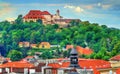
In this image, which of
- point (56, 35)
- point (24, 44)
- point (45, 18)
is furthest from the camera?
point (45, 18)

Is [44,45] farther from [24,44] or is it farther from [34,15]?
[34,15]

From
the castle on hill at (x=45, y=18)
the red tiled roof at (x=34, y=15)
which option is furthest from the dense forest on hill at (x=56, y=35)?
the red tiled roof at (x=34, y=15)

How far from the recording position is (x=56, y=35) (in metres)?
98.7

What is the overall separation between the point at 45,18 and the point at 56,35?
18.6 meters

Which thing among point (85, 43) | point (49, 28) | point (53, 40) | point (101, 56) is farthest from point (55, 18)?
point (101, 56)

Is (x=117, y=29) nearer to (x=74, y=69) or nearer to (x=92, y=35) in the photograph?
(x=92, y=35)

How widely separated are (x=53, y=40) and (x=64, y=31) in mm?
4577

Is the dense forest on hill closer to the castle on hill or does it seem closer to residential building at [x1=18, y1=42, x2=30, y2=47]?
residential building at [x1=18, y1=42, x2=30, y2=47]

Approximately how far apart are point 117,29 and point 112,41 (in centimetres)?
1744

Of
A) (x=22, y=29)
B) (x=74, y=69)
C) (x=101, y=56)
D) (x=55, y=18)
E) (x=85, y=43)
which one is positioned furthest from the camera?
(x=55, y=18)

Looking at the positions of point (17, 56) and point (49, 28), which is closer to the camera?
point (17, 56)

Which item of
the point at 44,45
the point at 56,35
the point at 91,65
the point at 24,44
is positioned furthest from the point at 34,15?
the point at 91,65

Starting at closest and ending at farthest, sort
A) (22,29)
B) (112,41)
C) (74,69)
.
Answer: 1. (74,69)
2. (112,41)
3. (22,29)

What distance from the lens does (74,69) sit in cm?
3997
